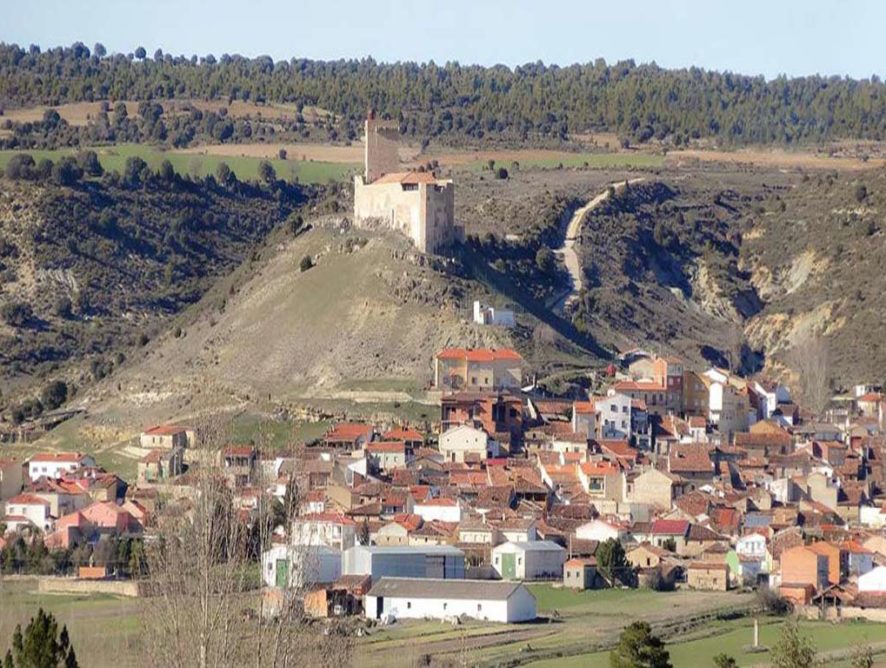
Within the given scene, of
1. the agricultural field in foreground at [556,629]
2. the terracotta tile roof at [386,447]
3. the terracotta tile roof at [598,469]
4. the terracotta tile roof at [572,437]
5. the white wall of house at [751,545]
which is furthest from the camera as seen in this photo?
the terracotta tile roof at [572,437]

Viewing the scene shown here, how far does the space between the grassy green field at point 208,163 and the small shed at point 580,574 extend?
58.9 m

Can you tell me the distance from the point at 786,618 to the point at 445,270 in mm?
30950

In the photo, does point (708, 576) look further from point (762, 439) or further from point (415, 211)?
point (415, 211)

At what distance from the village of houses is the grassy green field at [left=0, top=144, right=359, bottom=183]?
3916cm

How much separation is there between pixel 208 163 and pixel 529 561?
209 feet

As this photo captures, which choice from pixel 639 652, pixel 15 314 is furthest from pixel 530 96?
pixel 639 652

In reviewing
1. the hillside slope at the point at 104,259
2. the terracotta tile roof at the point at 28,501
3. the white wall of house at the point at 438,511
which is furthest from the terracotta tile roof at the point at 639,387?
the hillside slope at the point at 104,259

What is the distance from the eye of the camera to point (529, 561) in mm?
60688

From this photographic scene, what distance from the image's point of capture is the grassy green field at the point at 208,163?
119 meters

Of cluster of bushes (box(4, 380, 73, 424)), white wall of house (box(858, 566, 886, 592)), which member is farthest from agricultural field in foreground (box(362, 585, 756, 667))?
cluster of bushes (box(4, 380, 73, 424))

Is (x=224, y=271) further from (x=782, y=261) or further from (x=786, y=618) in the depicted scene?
(x=786, y=618)

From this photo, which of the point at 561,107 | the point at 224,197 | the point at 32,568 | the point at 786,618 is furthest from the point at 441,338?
the point at 561,107

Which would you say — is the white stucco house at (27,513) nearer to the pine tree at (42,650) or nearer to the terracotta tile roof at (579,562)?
the terracotta tile roof at (579,562)

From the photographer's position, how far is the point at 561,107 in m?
132
